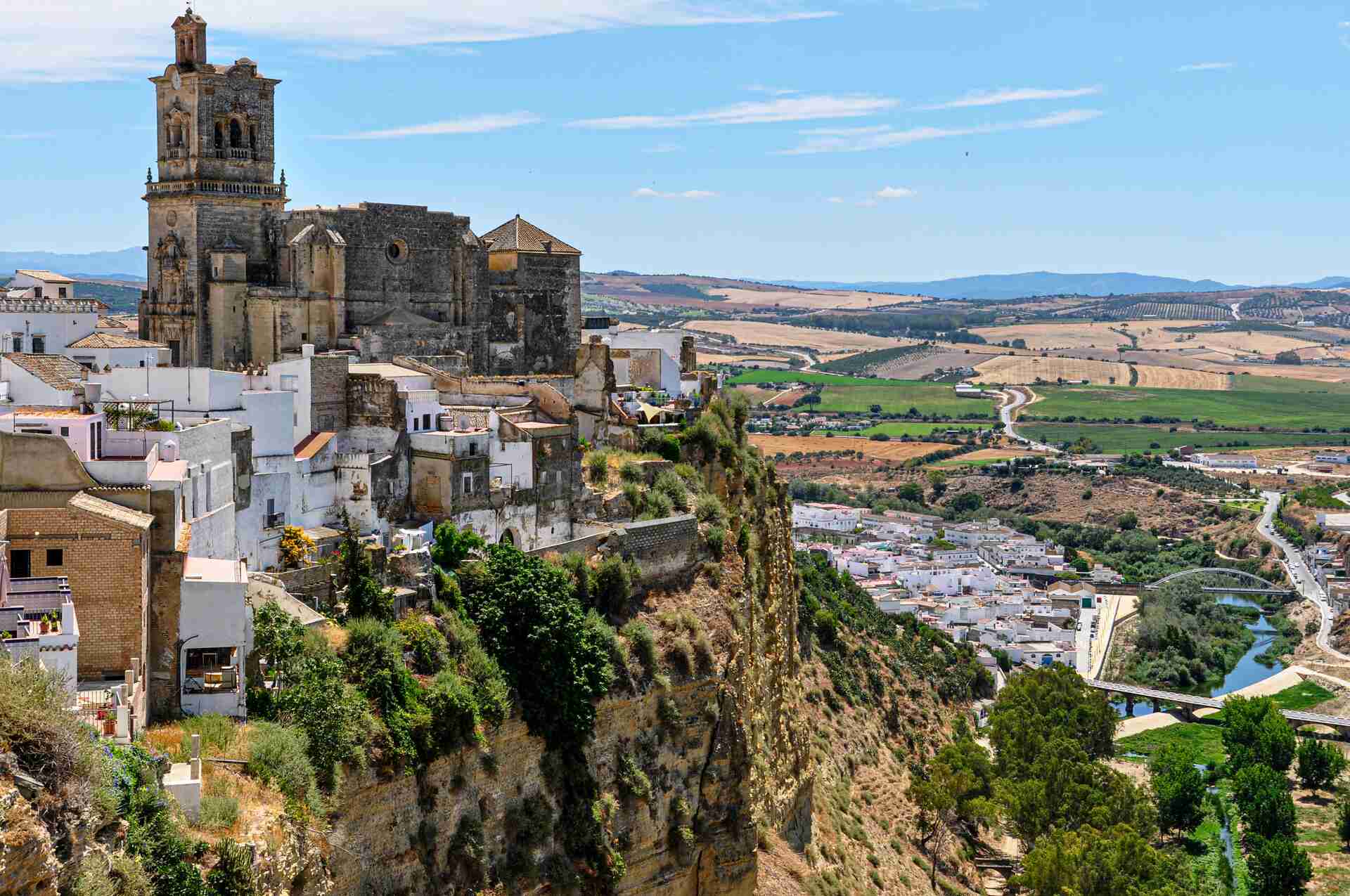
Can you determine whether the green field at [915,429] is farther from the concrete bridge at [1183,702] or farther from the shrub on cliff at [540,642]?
the shrub on cliff at [540,642]

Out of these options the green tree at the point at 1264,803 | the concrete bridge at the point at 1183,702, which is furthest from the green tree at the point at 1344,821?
the concrete bridge at the point at 1183,702

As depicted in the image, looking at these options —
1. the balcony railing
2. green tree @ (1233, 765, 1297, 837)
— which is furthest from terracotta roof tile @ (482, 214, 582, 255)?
green tree @ (1233, 765, 1297, 837)

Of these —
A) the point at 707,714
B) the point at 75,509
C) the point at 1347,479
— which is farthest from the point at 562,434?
the point at 1347,479

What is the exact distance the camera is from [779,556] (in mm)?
46000

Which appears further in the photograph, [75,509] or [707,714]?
[707,714]

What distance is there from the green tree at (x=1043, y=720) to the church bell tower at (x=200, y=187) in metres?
31.6

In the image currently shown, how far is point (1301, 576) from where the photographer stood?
11869 centimetres

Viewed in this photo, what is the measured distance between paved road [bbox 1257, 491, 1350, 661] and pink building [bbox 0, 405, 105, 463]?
282 ft

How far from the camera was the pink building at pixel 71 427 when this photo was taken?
22.4m

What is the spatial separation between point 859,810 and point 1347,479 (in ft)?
407

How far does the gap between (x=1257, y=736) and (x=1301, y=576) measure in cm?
5090

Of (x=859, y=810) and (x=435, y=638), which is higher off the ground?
(x=435, y=638)

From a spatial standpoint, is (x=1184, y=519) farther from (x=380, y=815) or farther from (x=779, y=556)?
(x=380, y=815)

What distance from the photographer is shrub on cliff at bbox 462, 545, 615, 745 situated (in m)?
28.5
